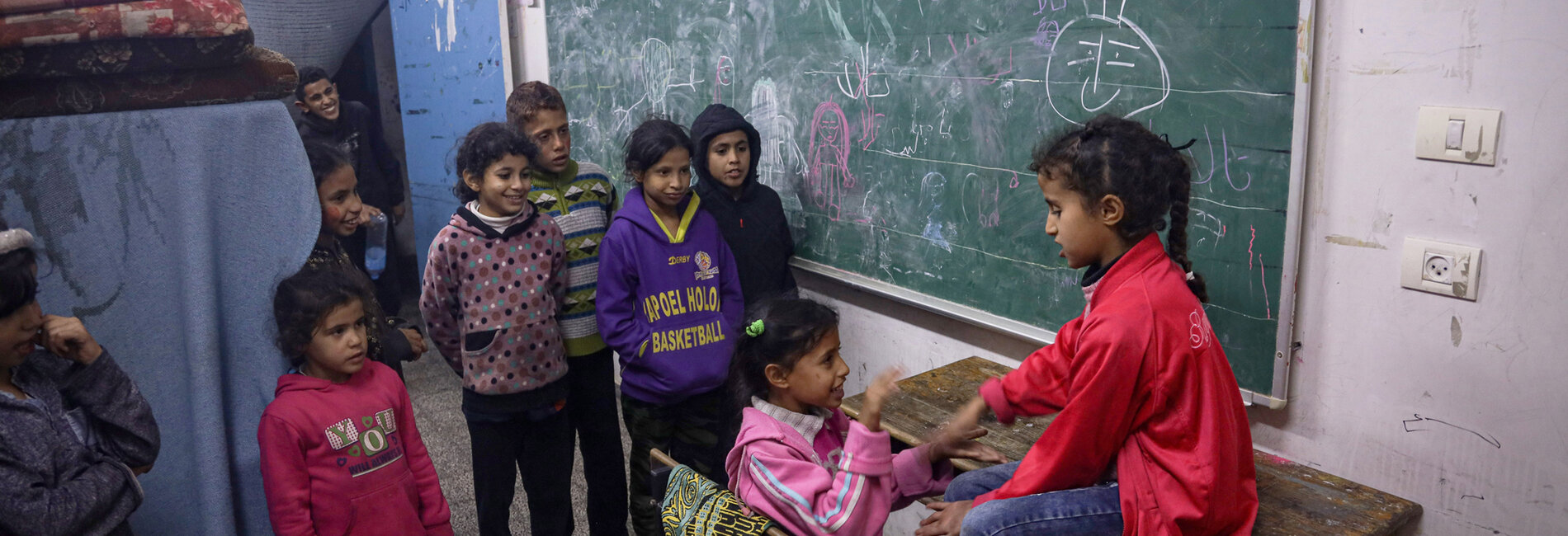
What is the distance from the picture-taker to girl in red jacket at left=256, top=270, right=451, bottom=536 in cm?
180

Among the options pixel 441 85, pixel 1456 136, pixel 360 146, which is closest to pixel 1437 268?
pixel 1456 136

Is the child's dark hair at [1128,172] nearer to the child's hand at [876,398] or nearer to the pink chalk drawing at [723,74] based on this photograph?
the child's hand at [876,398]

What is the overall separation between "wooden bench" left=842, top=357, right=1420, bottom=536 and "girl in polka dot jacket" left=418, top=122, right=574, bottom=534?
30.1 inches

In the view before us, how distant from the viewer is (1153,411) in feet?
4.66

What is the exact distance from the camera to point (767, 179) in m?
3.20

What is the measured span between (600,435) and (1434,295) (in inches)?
77.9

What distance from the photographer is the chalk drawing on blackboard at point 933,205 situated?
2.56 m

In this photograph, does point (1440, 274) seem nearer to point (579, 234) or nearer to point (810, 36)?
point (810, 36)

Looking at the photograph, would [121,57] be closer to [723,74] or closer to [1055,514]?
[1055,514]

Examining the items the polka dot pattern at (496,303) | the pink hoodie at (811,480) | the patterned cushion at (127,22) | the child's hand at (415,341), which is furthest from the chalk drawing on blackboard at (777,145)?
the patterned cushion at (127,22)

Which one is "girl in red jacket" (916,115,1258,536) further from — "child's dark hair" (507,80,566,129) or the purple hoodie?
"child's dark hair" (507,80,566,129)

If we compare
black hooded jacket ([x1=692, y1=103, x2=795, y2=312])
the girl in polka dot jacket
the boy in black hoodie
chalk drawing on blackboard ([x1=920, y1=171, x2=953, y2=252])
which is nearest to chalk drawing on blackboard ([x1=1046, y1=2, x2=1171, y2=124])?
chalk drawing on blackboard ([x1=920, y1=171, x2=953, y2=252])

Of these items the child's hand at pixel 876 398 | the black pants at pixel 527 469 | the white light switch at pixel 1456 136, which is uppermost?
the white light switch at pixel 1456 136

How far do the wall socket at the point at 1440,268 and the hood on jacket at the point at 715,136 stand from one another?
159cm
